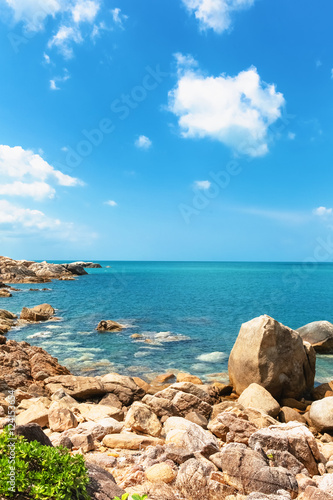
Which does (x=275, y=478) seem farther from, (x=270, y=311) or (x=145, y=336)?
(x=270, y=311)

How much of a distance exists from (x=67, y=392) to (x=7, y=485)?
10673 mm

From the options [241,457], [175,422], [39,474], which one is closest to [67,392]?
[175,422]

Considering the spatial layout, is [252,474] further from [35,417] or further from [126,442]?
[35,417]

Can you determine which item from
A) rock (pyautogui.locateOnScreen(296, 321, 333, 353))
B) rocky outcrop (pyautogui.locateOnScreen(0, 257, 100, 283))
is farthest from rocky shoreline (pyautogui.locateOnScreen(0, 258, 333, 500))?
rocky outcrop (pyautogui.locateOnScreen(0, 257, 100, 283))

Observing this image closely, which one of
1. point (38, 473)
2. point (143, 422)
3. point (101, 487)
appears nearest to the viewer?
point (38, 473)

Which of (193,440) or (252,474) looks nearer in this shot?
(252,474)

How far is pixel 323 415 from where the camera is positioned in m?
12.5

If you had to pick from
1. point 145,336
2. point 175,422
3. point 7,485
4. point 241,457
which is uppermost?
point 7,485

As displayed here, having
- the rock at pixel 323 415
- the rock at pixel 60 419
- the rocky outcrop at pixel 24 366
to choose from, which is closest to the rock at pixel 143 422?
the rock at pixel 60 419

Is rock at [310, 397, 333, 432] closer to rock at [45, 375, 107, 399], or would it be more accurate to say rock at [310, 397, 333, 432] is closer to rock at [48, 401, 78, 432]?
rock at [45, 375, 107, 399]

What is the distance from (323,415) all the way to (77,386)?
32.1ft

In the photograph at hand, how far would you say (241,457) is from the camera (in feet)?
23.0

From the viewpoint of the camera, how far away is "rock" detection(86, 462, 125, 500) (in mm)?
5155

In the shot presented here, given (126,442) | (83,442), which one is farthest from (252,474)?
(83,442)
